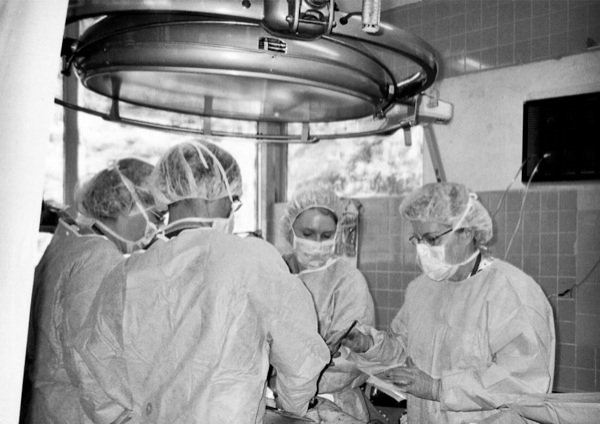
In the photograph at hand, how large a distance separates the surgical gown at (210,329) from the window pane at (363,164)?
7.02ft

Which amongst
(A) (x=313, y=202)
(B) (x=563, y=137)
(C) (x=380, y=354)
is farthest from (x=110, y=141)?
(B) (x=563, y=137)

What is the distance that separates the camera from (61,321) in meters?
1.85

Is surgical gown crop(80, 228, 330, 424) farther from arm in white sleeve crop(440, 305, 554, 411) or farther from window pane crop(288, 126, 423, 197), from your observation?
window pane crop(288, 126, 423, 197)

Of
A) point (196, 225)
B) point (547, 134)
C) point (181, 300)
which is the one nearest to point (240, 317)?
point (181, 300)

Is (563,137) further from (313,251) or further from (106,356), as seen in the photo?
(106,356)

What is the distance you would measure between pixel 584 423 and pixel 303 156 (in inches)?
121

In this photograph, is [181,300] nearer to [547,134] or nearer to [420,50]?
[420,50]

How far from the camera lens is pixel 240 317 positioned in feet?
4.76

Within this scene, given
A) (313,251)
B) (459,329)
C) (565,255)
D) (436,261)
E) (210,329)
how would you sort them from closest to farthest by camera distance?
(210,329) < (459,329) < (436,261) < (313,251) < (565,255)

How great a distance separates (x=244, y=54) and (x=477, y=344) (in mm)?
1233

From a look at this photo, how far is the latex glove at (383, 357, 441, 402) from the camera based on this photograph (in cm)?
180

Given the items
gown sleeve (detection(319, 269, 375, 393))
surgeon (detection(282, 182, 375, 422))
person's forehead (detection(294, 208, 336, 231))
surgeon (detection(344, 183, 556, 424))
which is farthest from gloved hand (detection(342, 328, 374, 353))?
person's forehead (detection(294, 208, 336, 231))

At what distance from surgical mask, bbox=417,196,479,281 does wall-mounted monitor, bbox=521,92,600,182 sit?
3.41ft

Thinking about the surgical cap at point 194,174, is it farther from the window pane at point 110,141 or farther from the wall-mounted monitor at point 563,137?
the wall-mounted monitor at point 563,137
